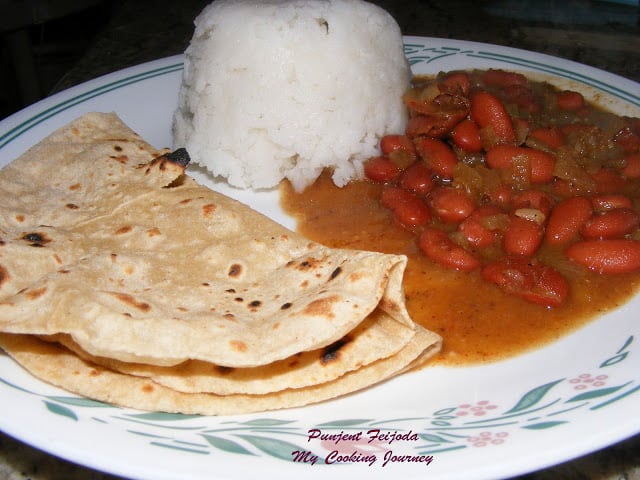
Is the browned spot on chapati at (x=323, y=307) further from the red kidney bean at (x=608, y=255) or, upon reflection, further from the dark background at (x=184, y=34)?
the dark background at (x=184, y=34)

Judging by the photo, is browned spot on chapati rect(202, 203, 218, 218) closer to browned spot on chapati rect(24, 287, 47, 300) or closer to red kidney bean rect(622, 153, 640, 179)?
browned spot on chapati rect(24, 287, 47, 300)

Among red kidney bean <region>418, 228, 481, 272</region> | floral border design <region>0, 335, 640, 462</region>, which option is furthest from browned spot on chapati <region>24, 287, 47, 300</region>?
red kidney bean <region>418, 228, 481, 272</region>

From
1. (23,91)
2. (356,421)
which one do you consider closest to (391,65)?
(356,421)

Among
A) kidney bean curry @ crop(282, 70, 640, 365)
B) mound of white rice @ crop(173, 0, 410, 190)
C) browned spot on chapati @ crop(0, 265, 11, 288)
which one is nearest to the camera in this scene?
browned spot on chapati @ crop(0, 265, 11, 288)

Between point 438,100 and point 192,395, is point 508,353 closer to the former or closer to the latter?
point 192,395

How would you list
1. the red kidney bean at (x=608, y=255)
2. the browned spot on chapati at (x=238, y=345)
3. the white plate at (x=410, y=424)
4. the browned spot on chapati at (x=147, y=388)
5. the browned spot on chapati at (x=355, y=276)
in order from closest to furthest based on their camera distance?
the white plate at (x=410, y=424), the browned spot on chapati at (x=238, y=345), the browned spot on chapati at (x=147, y=388), the browned spot on chapati at (x=355, y=276), the red kidney bean at (x=608, y=255)

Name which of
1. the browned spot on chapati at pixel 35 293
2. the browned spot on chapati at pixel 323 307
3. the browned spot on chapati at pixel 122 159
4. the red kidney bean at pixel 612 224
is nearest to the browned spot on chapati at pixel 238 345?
the browned spot on chapati at pixel 323 307
